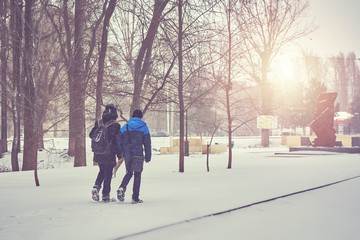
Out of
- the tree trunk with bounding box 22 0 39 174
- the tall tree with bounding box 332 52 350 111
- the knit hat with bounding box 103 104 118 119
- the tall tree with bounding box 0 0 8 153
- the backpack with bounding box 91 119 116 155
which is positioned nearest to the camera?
the backpack with bounding box 91 119 116 155

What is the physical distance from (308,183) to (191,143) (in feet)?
60.5

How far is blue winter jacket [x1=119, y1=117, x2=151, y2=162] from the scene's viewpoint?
7.18 metres

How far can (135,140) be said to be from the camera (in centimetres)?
718

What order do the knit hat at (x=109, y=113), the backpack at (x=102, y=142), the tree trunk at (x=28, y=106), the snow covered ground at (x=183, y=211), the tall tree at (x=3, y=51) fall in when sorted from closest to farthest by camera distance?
the snow covered ground at (x=183, y=211) → the backpack at (x=102, y=142) → the knit hat at (x=109, y=113) → the tree trunk at (x=28, y=106) → the tall tree at (x=3, y=51)

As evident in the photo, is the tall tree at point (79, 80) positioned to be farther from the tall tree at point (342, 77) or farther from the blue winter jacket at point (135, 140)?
the tall tree at point (342, 77)

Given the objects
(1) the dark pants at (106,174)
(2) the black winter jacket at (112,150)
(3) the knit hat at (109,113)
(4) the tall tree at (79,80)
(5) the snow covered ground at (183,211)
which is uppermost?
(4) the tall tree at (79,80)

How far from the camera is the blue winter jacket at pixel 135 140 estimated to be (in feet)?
23.6

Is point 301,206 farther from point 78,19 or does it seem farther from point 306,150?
point 306,150

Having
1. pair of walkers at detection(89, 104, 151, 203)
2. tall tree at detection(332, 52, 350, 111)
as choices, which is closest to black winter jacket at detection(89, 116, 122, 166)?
pair of walkers at detection(89, 104, 151, 203)

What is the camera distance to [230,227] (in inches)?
225

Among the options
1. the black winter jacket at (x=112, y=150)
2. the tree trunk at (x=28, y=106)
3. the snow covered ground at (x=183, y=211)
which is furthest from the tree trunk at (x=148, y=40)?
the black winter jacket at (x=112, y=150)

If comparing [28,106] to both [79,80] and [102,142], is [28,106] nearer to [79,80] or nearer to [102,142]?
[79,80]

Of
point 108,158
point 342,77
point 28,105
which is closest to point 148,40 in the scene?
point 28,105

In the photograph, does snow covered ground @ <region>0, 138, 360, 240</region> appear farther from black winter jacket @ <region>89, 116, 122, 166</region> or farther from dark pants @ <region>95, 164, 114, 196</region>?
black winter jacket @ <region>89, 116, 122, 166</region>
